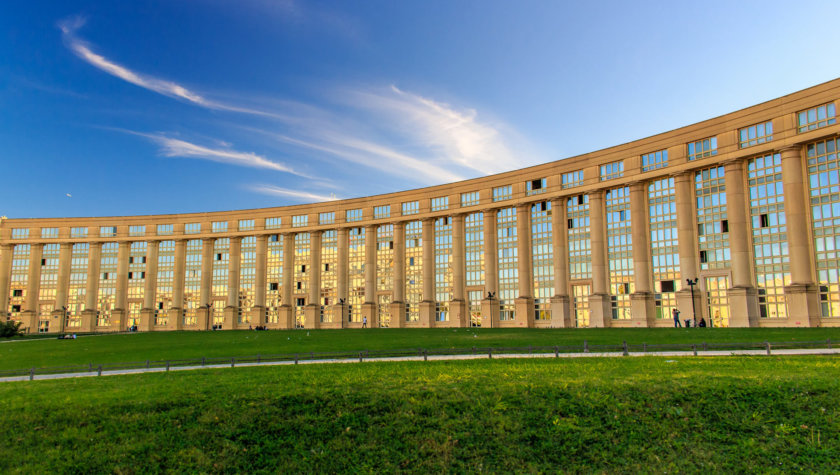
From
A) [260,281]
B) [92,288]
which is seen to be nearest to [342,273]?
[260,281]

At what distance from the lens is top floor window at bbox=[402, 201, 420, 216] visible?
9719cm

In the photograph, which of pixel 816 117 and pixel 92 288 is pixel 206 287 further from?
pixel 816 117

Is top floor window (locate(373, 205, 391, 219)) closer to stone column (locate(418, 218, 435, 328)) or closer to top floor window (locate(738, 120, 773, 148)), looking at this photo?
stone column (locate(418, 218, 435, 328))

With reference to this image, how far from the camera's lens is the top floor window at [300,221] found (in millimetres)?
108800

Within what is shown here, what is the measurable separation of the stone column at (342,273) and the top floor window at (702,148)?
61.5 m

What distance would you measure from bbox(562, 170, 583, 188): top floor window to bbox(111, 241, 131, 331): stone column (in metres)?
93.4

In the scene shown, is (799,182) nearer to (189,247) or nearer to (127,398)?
(127,398)

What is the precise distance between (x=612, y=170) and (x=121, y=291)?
102159mm

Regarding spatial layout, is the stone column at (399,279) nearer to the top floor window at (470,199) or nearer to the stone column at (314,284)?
the top floor window at (470,199)

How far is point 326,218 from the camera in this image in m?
107

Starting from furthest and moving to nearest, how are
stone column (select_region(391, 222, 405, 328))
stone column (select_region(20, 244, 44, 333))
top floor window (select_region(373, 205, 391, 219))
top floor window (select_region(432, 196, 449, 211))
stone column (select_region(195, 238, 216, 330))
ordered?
1. stone column (select_region(20, 244, 44, 333))
2. stone column (select_region(195, 238, 216, 330))
3. top floor window (select_region(373, 205, 391, 219))
4. stone column (select_region(391, 222, 405, 328))
5. top floor window (select_region(432, 196, 449, 211))

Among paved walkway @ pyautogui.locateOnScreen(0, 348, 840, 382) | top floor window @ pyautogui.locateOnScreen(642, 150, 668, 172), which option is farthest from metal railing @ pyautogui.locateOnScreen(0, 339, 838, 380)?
top floor window @ pyautogui.locateOnScreen(642, 150, 668, 172)

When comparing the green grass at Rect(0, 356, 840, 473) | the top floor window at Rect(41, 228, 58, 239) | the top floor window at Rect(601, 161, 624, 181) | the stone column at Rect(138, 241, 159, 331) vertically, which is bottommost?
the green grass at Rect(0, 356, 840, 473)

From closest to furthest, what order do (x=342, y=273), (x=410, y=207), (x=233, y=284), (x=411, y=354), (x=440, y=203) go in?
(x=411, y=354)
(x=440, y=203)
(x=410, y=207)
(x=342, y=273)
(x=233, y=284)
